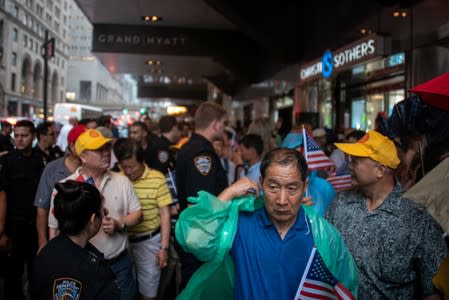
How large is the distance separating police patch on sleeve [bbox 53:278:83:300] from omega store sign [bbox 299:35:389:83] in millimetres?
6252

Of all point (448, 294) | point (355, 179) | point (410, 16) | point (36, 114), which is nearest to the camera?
point (448, 294)

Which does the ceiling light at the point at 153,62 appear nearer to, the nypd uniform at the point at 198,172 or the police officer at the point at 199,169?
the police officer at the point at 199,169

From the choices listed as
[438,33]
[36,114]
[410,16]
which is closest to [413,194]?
[438,33]

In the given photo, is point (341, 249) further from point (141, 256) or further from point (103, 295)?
point (141, 256)

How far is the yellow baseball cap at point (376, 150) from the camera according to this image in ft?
10.1

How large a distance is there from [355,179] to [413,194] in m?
1.08

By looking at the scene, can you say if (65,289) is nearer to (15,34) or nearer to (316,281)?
(316,281)

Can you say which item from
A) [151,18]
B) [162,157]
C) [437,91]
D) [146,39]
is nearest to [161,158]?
[162,157]

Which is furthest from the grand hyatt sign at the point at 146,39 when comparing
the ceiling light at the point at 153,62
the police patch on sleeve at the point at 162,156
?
the police patch on sleeve at the point at 162,156

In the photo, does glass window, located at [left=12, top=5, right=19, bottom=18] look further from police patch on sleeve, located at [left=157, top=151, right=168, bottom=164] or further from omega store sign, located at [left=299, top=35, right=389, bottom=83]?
police patch on sleeve, located at [left=157, top=151, right=168, bottom=164]

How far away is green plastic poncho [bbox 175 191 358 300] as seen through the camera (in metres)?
Answer: 2.20

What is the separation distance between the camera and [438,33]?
629cm

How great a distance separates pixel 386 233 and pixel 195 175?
1851 millimetres

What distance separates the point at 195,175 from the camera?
4207 millimetres
